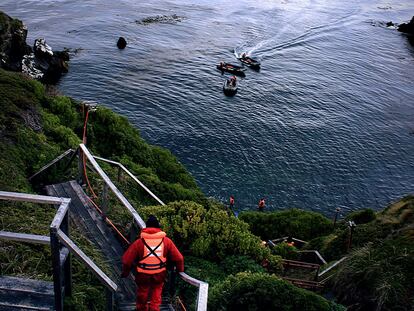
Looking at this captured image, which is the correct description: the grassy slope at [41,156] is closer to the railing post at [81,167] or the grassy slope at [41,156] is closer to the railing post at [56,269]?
the railing post at [56,269]

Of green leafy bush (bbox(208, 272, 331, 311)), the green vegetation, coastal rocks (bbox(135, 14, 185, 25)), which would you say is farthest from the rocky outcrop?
green leafy bush (bbox(208, 272, 331, 311))

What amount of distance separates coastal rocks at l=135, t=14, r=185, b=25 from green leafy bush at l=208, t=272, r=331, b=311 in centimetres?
8151

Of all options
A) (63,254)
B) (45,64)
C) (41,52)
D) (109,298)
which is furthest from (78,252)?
(41,52)

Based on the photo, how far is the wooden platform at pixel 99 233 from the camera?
8520 millimetres

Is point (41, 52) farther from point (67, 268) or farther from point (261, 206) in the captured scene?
point (67, 268)

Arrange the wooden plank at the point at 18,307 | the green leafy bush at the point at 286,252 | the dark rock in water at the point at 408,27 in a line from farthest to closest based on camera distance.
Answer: the dark rock in water at the point at 408,27 < the green leafy bush at the point at 286,252 < the wooden plank at the point at 18,307

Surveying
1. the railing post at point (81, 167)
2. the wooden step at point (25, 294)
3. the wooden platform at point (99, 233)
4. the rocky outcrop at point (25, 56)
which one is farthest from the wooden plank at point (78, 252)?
the rocky outcrop at point (25, 56)

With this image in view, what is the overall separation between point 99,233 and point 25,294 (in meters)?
3.32

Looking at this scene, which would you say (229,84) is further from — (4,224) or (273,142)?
(4,224)

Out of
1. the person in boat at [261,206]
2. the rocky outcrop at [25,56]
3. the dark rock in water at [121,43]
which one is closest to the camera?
the person in boat at [261,206]

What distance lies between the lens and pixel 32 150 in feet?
48.4

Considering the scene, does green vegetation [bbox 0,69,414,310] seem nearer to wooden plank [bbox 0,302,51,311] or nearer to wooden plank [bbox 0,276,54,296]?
wooden plank [bbox 0,276,54,296]

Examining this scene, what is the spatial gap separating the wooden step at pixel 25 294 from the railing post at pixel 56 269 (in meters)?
0.26

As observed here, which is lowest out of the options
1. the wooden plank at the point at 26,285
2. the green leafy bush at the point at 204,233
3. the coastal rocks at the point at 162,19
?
the green leafy bush at the point at 204,233
